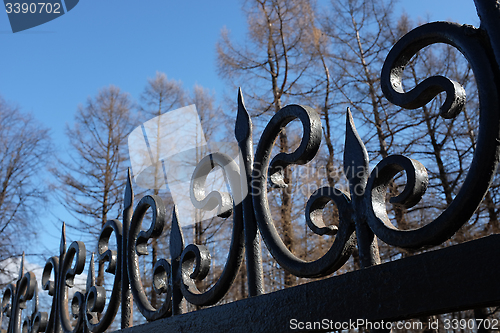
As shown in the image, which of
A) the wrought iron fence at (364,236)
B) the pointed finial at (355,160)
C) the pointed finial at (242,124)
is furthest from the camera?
the pointed finial at (242,124)

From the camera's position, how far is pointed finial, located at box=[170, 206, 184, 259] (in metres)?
1.14

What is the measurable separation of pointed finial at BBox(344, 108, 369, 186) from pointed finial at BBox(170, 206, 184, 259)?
0.53m

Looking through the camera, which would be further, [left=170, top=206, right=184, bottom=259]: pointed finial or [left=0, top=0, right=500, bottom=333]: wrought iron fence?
[left=170, top=206, right=184, bottom=259]: pointed finial

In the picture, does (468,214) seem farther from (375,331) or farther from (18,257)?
(18,257)

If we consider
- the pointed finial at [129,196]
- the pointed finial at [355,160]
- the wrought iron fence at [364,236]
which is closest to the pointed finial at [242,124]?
Result: the wrought iron fence at [364,236]

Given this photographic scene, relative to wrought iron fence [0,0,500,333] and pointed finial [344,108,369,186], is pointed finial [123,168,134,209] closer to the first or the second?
wrought iron fence [0,0,500,333]

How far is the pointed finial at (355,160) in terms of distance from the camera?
0.78 meters

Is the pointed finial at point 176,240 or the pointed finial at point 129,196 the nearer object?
the pointed finial at point 176,240

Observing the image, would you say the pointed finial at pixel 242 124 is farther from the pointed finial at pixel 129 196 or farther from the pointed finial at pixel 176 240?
the pointed finial at pixel 129 196

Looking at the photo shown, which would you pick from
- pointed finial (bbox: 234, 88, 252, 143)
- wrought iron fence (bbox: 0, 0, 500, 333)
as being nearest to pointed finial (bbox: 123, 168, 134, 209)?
wrought iron fence (bbox: 0, 0, 500, 333)

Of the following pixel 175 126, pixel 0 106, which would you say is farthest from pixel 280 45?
pixel 0 106

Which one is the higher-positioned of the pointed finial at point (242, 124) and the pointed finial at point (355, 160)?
the pointed finial at point (242, 124)

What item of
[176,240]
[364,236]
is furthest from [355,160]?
[176,240]

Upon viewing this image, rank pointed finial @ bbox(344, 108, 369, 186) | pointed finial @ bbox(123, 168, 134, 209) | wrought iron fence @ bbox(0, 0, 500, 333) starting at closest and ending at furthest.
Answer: wrought iron fence @ bbox(0, 0, 500, 333), pointed finial @ bbox(344, 108, 369, 186), pointed finial @ bbox(123, 168, 134, 209)
